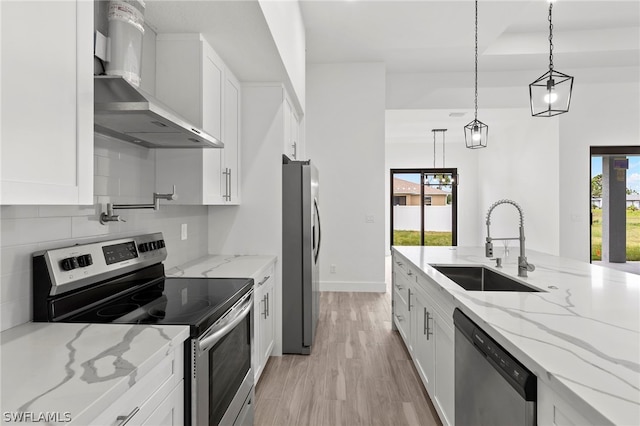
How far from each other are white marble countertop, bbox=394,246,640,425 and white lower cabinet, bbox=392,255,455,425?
160mm

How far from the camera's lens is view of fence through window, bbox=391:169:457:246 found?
352 inches

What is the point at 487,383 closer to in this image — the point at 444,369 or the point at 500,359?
the point at 500,359

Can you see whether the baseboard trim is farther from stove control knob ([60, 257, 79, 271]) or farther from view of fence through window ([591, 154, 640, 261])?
stove control knob ([60, 257, 79, 271])

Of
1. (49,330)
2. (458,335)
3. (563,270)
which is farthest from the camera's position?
Result: (563,270)

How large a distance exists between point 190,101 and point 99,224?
0.89 meters

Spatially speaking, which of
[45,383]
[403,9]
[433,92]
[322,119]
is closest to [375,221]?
[322,119]

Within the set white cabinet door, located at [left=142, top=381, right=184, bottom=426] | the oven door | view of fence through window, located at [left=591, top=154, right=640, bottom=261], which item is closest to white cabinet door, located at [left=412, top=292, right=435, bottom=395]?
the oven door

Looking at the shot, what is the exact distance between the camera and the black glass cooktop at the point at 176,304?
4.20 feet

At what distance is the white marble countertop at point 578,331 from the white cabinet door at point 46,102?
53.5 inches

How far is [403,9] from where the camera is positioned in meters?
3.64

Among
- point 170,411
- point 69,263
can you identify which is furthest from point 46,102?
point 170,411

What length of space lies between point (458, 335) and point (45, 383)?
144 cm

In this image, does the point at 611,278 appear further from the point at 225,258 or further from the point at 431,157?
the point at 431,157

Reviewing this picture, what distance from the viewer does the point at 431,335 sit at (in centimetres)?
205
